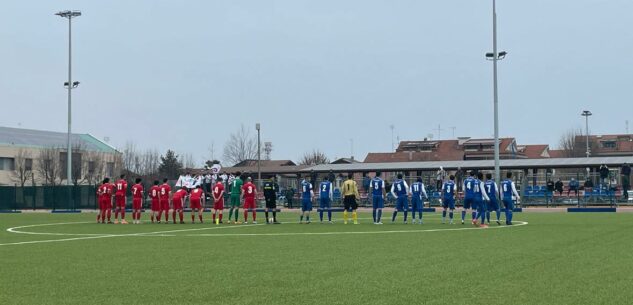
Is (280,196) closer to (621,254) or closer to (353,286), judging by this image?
(621,254)

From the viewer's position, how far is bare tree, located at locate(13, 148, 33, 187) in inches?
3897

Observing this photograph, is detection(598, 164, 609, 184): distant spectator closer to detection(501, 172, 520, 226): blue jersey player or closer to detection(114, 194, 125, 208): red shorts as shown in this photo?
detection(501, 172, 520, 226): blue jersey player

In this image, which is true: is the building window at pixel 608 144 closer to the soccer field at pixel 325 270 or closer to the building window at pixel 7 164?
the building window at pixel 7 164

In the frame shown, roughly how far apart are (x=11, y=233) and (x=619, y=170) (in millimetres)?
46269

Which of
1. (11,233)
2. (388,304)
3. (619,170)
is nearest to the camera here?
(388,304)

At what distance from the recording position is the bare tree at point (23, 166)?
9899cm

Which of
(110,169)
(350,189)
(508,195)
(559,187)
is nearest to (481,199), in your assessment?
(508,195)

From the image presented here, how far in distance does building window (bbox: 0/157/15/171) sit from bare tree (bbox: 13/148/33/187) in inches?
27.4

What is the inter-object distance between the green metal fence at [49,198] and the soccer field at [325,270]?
40780 millimetres

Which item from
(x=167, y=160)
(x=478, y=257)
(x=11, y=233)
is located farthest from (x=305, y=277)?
(x=167, y=160)

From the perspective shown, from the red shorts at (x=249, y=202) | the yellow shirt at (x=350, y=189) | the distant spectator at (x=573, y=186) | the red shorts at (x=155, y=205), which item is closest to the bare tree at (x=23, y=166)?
the distant spectator at (x=573, y=186)

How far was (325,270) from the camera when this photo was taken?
48.1ft

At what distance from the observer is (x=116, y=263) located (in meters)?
16.5

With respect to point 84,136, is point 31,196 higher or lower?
lower
